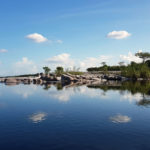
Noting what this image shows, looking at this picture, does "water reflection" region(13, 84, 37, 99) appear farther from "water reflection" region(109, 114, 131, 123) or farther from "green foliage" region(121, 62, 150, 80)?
"green foliage" region(121, 62, 150, 80)

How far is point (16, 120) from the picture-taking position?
71.0ft

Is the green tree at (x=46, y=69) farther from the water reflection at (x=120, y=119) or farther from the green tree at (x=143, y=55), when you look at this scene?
the water reflection at (x=120, y=119)

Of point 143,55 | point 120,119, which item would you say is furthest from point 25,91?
point 143,55

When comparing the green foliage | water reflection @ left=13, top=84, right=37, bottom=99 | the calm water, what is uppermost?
the green foliage

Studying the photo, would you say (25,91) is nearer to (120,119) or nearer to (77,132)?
(120,119)

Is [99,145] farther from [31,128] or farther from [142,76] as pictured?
[142,76]

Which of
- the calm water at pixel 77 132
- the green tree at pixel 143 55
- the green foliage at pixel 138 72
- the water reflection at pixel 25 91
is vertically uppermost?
the green tree at pixel 143 55

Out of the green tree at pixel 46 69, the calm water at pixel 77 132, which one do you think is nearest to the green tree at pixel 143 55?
the green tree at pixel 46 69

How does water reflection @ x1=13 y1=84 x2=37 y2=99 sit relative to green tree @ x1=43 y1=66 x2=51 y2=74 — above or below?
below

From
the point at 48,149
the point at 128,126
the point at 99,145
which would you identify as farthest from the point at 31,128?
the point at 128,126

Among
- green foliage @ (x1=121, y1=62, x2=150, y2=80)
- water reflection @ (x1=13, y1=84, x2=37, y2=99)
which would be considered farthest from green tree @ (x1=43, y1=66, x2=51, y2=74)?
water reflection @ (x1=13, y1=84, x2=37, y2=99)

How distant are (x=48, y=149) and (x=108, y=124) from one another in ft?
26.0

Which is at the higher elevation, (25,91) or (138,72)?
(138,72)

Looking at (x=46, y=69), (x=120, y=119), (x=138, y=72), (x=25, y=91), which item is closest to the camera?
(x=120, y=119)
